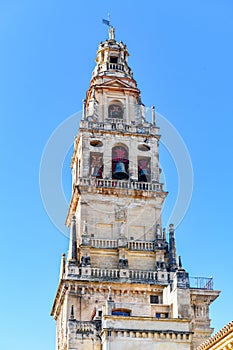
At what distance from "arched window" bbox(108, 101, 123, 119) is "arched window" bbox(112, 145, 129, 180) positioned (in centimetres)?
448

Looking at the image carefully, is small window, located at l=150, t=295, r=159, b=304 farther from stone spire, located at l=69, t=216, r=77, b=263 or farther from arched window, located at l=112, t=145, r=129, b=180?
arched window, located at l=112, t=145, r=129, b=180

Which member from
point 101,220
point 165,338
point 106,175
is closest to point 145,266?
point 101,220

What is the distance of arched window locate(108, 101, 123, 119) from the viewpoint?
203 feet

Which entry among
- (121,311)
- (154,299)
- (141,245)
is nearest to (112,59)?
(141,245)

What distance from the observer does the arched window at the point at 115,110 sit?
203 feet

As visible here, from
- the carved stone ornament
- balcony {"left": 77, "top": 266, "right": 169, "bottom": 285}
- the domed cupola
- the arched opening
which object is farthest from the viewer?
the domed cupola

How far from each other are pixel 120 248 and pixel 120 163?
923cm

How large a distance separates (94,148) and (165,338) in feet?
76.4

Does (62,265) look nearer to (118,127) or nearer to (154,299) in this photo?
(154,299)

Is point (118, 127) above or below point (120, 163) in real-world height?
above

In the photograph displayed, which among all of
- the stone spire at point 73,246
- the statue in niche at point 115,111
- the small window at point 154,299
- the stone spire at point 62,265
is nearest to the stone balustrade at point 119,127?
the statue in niche at point 115,111

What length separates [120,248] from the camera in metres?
51.7

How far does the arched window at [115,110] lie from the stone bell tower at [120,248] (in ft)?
0.33

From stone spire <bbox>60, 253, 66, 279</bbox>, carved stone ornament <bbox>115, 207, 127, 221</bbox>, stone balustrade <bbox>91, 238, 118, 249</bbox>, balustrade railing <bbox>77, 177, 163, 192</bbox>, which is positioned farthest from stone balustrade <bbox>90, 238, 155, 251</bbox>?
balustrade railing <bbox>77, 177, 163, 192</bbox>
